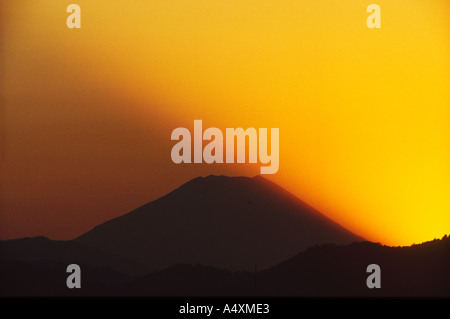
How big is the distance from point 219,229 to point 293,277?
0.60 meters

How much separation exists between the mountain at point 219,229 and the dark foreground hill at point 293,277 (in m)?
0.08

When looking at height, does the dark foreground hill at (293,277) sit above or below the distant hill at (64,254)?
below

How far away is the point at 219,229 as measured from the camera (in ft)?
13.2

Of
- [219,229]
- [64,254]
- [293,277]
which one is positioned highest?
[219,229]

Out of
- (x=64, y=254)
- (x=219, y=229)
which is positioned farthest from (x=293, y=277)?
(x=64, y=254)

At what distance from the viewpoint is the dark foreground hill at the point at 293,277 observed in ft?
13.2

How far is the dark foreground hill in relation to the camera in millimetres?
4023

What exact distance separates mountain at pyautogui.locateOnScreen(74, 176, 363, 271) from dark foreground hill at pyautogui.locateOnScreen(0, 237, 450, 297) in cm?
8

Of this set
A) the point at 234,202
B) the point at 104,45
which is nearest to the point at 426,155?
the point at 234,202

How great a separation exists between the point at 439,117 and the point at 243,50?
1423mm

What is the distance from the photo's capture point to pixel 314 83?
4059mm

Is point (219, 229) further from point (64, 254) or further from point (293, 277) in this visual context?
point (64, 254)

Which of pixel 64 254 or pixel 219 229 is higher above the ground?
pixel 219 229

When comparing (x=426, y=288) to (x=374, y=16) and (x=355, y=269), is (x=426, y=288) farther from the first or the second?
(x=374, y=16)
